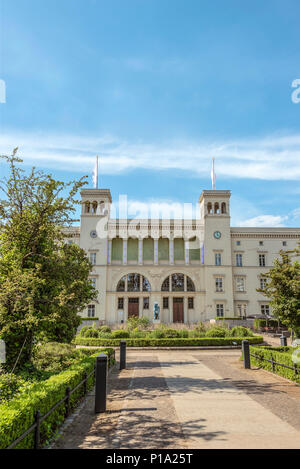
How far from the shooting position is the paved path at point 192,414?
6402mm

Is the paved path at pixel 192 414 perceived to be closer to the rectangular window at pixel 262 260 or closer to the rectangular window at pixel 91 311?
the rectangular window at pixel 91 311

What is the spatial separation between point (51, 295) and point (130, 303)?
3791 centimetres

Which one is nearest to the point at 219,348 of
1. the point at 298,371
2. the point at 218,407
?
the point at 298,371

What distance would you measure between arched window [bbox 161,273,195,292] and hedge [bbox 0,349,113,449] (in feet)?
130

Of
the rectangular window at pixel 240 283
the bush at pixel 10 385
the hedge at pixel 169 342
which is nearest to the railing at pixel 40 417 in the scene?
the bush at pixel 10 385

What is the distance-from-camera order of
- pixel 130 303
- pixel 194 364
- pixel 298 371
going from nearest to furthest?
pixel 298 371, pixel 194 364, pixel 130 303

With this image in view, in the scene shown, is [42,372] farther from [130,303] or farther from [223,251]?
[223,251]

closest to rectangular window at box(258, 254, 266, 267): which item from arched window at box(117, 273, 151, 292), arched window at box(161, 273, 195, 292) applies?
arched window at box(161, 273, 195, 292)

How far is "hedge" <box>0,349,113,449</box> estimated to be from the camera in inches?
205

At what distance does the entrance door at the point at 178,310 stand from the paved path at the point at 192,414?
1356 inches

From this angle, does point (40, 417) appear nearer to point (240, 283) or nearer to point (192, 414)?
point (192, 414)

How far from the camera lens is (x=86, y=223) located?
49312 mm

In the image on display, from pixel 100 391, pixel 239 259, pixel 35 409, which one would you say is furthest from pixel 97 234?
pixel 35 409

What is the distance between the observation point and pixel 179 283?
49094 mm
